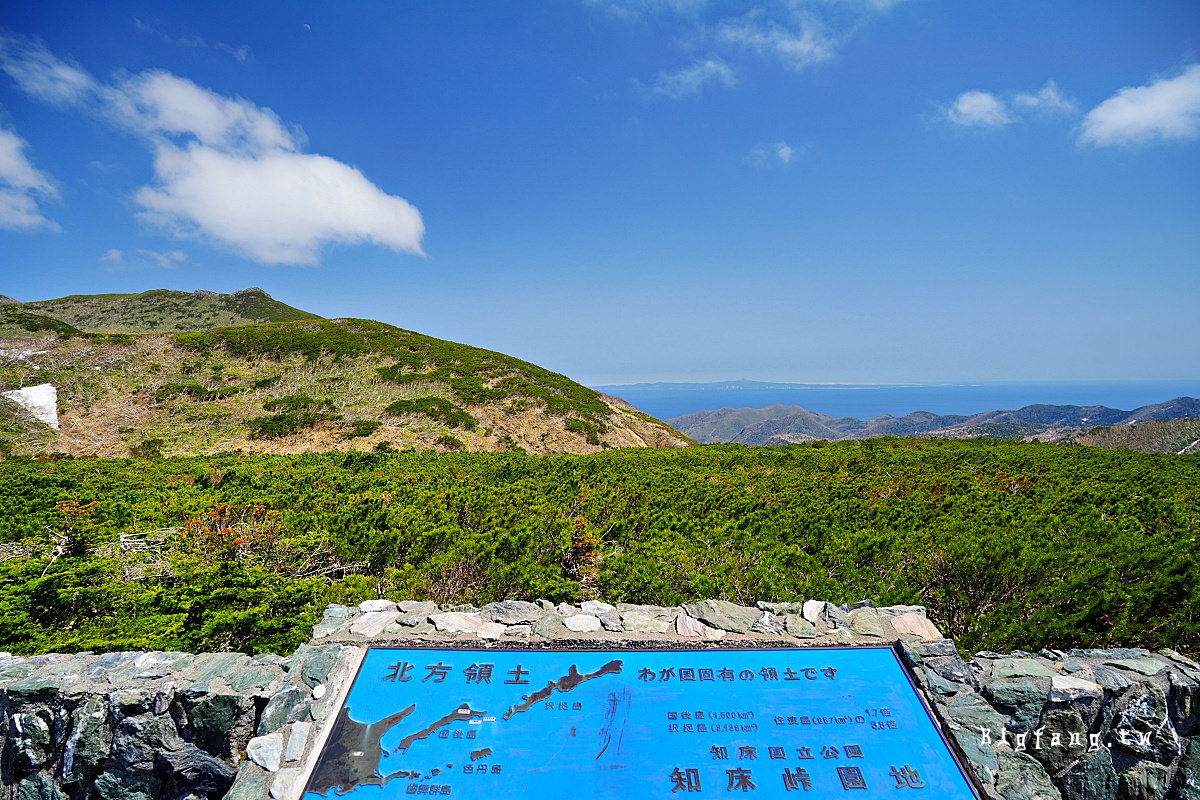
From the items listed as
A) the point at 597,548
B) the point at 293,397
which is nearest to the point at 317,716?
the point at 597,548

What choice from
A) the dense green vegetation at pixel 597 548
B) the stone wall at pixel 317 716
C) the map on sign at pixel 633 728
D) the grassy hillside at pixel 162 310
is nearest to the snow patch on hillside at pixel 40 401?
the dense green vegetation at pixel 597 548

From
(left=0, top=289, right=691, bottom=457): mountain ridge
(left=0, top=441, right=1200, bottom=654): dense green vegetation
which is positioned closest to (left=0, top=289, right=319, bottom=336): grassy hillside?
(left=0, top=289, right=691, bottom=457): mountain ridge

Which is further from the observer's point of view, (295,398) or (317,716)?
(295,398)

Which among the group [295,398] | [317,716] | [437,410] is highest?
[295,398]

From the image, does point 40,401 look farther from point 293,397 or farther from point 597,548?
point 597,548

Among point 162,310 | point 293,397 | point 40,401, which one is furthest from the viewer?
point 162,310

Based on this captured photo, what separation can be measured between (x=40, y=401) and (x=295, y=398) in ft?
31.2

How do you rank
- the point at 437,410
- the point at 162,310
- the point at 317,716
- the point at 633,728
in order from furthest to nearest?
the point at 162,310 < the point at 437,410 < the point at 317,716 < the point at 633,728

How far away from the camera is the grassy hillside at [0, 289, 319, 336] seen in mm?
59312

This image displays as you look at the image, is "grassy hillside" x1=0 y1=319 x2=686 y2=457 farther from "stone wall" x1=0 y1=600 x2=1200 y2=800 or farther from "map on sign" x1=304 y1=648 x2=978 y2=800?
"map on sign" x1=304 y1=648 x2=978 y2=800

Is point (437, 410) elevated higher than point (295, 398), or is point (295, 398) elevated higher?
point (295, 398)

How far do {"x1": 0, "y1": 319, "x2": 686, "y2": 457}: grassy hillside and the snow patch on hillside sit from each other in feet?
0.92

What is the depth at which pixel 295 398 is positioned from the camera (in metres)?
23.9

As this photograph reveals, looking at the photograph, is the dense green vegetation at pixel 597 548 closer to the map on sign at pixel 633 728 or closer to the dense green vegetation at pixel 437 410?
the map on sign at pixel 633 728
